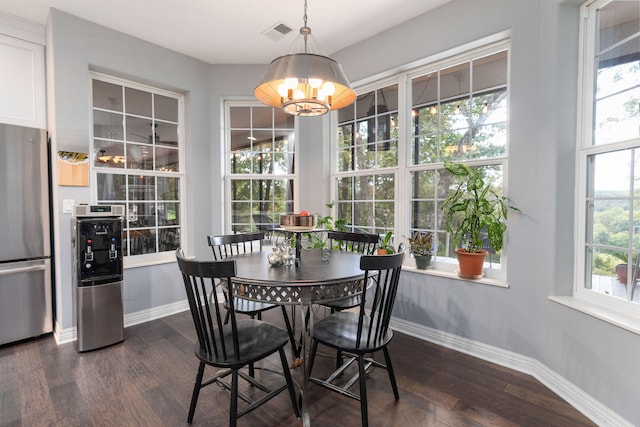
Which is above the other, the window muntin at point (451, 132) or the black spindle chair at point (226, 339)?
the window muntin at point (451, 132)

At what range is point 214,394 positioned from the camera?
208cm

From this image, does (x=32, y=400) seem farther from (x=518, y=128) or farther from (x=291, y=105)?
(x=518, y=128)

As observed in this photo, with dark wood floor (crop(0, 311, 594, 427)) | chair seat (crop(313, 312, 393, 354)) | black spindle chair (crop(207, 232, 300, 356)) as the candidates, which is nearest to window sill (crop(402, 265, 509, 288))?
dark wood floor (crop(0, 311, 594, 427))

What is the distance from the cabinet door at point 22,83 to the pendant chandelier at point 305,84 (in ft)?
7.98

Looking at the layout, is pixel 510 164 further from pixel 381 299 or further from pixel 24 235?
pixel 24 235

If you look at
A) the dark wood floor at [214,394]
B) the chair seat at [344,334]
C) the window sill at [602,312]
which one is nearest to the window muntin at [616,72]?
the window sill at [602,312]

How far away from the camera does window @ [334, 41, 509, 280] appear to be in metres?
2.63

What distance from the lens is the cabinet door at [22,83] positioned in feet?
9.12

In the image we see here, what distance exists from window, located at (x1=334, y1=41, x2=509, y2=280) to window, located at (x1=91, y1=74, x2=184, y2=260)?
79.6 inches

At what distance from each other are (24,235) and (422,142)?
3811 millimetres

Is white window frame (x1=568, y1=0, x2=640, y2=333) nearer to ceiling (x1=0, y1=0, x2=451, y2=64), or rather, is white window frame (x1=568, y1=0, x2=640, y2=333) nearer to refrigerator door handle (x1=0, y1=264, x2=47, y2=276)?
ceiling (x1=0, y1=0, x2=451, y2=64)

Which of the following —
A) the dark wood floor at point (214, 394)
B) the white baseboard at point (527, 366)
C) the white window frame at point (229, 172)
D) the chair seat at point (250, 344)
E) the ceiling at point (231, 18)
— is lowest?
the dark wood floor at point (214, 394)

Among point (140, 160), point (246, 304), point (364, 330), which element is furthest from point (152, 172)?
point (364, 330)

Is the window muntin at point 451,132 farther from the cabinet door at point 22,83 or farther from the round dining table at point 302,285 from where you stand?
the cabinet door at point 22,83
